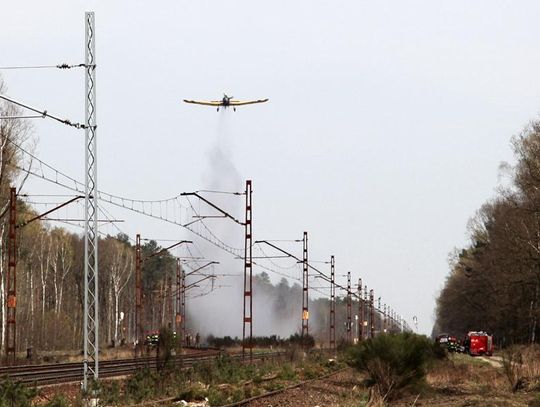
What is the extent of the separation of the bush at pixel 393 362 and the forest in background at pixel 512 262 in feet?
101

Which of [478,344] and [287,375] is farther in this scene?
[478,344]

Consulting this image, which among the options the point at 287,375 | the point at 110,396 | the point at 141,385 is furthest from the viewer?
the point at 287,375

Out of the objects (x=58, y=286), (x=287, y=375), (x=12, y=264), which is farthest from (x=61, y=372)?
(x=58, y=286)

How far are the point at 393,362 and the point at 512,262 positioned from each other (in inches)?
1724

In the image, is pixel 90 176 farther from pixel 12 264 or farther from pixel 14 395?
pixel 12 264

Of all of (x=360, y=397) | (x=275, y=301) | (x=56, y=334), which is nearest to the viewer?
(x=360, y=397)

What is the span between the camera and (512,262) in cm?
7462

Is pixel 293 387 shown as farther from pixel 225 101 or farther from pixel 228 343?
pixel 228 343

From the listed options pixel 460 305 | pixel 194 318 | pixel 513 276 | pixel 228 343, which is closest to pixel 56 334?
pixel 228 343

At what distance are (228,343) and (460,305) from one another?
4096 centimetres

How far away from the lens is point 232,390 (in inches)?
1276

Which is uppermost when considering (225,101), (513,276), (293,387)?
(225,101)

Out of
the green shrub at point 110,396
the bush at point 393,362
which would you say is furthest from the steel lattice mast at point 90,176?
the bush at point 393,362

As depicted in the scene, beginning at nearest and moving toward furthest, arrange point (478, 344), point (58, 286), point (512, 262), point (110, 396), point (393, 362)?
point (110, 396), point (393, 362), point (512, 262), point (478, 344), point (58, 286)
